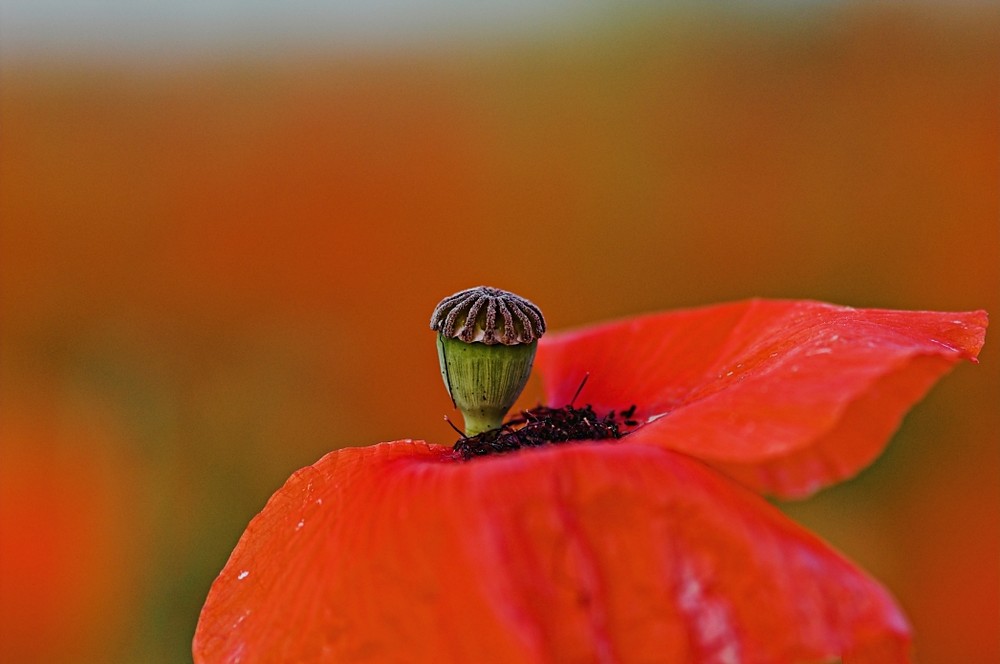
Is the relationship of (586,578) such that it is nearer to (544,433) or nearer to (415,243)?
(544,433)

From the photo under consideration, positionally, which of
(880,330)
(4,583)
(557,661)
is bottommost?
(4,583)

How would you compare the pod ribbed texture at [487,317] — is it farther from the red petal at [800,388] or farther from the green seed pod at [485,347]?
the red petal at [800,388]

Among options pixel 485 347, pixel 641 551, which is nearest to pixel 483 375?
pixel 485 347

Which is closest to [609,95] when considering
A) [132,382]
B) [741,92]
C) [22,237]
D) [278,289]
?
[741,92]

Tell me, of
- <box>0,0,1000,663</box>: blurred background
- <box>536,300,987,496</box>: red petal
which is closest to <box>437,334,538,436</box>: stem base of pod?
<box>536,300,987,496</box>: red petal

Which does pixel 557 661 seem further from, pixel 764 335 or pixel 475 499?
pixel 764 335

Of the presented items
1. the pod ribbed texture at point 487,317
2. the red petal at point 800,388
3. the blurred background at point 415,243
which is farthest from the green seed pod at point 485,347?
the blurred background at point 415,243

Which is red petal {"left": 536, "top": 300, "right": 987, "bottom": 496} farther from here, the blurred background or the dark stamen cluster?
the blurred background
